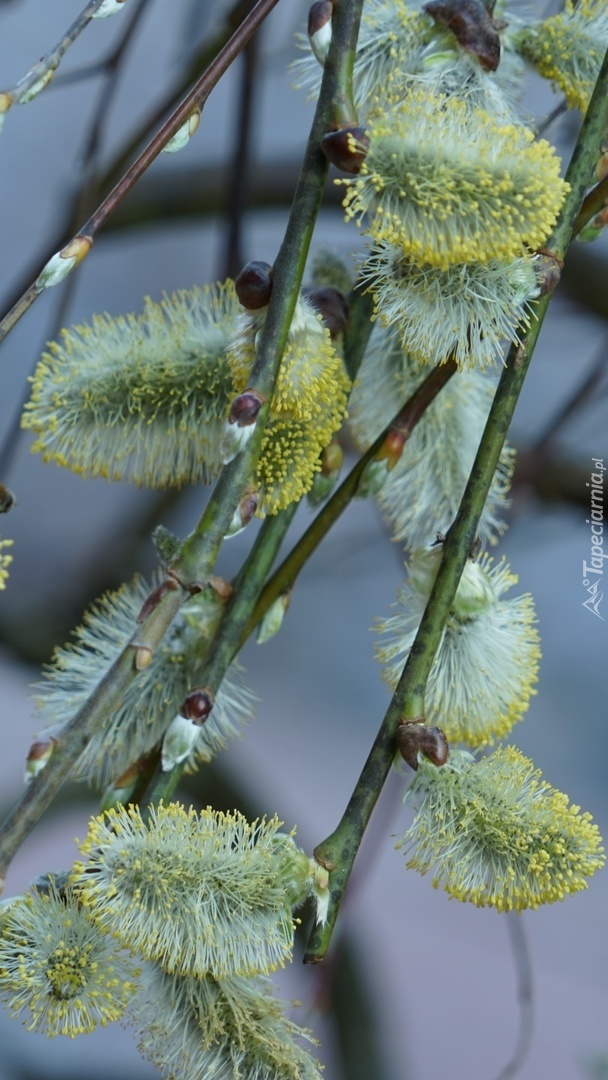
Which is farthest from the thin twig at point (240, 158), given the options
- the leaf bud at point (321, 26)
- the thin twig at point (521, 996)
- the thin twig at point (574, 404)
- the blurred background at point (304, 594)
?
the thin twig at point (521, 996)

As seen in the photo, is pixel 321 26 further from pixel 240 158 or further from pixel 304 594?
pixel 304 594

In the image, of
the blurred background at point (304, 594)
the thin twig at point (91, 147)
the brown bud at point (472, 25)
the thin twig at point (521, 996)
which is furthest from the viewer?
the blurred background at point (304, 594)

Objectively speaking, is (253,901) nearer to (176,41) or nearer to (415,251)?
(415,251)

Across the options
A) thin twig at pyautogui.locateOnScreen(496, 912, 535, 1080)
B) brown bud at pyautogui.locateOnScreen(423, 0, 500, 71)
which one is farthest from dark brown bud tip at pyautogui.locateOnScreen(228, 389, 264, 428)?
thin twig at pyautogui.locateOnScreen(496, 912, 535, 1080)

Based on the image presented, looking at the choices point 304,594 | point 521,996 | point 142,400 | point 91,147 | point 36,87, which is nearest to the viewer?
point 36,87

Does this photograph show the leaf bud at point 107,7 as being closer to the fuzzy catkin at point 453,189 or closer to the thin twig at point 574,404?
the fuzzy catkin at point 453,189

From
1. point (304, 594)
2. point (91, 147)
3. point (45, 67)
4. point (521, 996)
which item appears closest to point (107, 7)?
point (45, 67)
